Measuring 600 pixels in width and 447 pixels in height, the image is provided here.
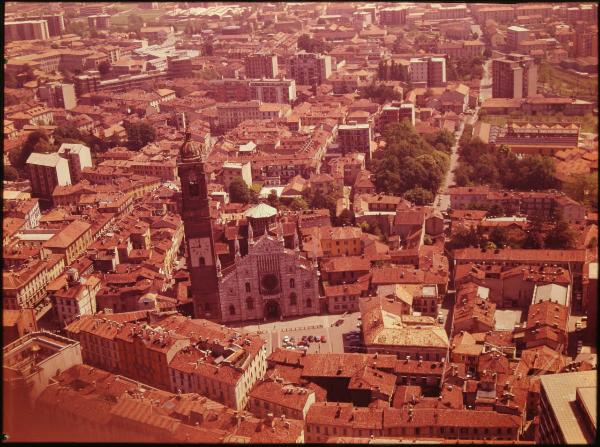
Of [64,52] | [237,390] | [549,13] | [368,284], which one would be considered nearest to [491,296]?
[368,284]

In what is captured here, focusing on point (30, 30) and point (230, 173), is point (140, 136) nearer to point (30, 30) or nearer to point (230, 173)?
point (230, 173)

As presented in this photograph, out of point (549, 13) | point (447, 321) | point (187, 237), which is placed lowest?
point (447, 321)

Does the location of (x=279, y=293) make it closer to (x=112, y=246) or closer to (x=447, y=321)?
(x=447, y=321)

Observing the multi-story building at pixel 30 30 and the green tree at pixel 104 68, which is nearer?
the green tree at pixel 104 68

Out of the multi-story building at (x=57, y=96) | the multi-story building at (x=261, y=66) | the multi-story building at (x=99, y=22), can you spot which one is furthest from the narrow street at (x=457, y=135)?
the multi-story building at (x=99, y=22)

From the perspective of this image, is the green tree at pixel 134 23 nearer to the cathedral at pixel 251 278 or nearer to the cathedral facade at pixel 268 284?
the cathedral at pixel 251 278

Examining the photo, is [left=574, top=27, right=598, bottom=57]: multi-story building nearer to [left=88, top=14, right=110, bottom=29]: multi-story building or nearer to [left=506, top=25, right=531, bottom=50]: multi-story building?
[left=506, top=25, right=531, bottom=50]: multi-story building

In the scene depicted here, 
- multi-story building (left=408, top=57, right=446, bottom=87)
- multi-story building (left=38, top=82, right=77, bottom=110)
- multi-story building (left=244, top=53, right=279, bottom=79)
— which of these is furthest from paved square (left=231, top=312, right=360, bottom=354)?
multi-story building (left=244, top=53, right=279, bottom=79)
